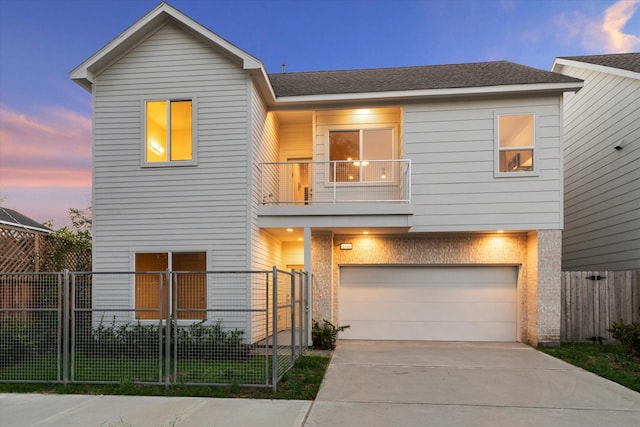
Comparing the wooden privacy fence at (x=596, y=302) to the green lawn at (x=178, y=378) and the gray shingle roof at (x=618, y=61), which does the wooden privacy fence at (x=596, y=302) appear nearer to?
the gray shingle roof at (x=618, y=61)

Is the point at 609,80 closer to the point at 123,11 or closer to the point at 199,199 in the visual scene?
the point at 199,199

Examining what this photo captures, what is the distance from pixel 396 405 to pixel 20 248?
Result: 28.2ft

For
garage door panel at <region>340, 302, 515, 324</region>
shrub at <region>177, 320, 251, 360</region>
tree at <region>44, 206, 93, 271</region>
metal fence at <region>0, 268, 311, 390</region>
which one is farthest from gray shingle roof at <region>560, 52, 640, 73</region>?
tree at <region>44, 206, 93, 271</region>

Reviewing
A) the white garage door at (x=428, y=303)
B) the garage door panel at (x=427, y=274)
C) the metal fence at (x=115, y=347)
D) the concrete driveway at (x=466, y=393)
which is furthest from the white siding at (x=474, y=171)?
the metal fence at (x=115, y=347)

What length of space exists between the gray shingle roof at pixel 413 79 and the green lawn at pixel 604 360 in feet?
19.2

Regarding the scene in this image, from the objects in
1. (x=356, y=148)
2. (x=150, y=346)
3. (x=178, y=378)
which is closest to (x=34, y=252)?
(x=150, y=346)

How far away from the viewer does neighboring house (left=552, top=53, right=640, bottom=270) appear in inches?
412

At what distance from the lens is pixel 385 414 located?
5223mm

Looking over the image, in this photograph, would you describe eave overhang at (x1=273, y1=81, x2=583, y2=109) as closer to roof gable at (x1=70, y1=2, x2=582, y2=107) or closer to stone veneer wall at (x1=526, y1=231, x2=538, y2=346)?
roof gable at (x1=70, y1=2, x2=582, y2=107)

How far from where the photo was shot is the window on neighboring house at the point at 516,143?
33.4ft

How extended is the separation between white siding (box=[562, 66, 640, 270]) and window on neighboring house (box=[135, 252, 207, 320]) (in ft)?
32.2

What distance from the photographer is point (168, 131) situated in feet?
31.7

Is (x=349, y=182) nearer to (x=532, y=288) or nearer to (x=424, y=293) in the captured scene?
(x=424, y=293)

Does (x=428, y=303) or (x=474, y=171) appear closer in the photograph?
(x=474, y=171)
